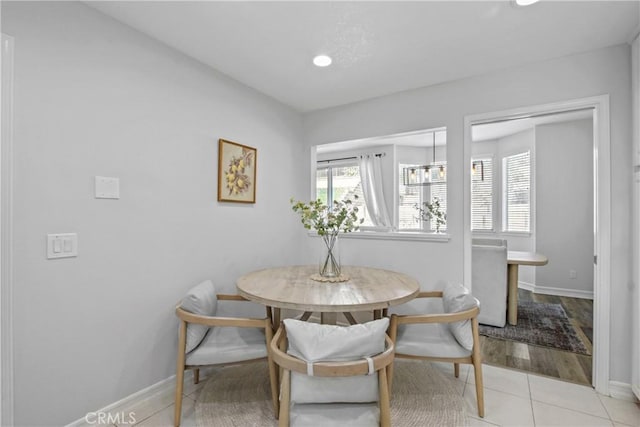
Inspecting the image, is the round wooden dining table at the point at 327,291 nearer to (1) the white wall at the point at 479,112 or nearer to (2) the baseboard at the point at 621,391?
(1) the white wall at the point at 479,112

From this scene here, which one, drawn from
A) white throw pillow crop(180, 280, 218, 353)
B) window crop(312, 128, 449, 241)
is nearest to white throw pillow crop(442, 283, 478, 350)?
white throw pillow crop(180, 280, 218, 353)

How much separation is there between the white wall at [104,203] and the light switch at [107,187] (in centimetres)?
3

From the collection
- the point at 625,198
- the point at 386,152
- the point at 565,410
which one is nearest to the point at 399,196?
the point at 386,152

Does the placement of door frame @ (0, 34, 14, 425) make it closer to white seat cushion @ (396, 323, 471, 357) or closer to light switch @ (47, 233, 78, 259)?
light switch @ (47, 233, 78, 259)

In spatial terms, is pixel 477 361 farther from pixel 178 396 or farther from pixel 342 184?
pixel 342 184

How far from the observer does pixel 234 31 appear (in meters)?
2.06

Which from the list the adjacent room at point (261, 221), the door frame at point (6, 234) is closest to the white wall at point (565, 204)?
the adjacent room at point (261, 221)

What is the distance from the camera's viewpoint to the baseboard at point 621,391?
2078mm

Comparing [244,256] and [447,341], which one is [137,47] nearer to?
[244,256]

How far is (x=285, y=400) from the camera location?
4.06 feet

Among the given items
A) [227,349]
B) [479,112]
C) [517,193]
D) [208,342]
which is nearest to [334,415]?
[227,349]

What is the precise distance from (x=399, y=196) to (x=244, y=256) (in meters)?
3.94

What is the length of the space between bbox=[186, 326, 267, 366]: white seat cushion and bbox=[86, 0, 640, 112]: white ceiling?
2053mm

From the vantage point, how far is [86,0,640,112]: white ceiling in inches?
→ 71.6
